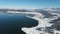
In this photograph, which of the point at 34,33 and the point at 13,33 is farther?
the point at 13,33

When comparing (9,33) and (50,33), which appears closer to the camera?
(50,33)

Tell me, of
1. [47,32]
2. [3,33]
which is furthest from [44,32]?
[3,33]

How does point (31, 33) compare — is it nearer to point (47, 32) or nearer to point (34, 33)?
point (34, 33)

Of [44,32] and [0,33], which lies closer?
[44,32]

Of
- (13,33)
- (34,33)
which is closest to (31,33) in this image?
(34,33)

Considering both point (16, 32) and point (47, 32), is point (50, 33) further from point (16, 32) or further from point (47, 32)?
point (16, 32)

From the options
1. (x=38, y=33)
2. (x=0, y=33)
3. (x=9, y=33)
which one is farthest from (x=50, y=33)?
(x=0, y=33)

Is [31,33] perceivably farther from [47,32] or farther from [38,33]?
[47,32]
